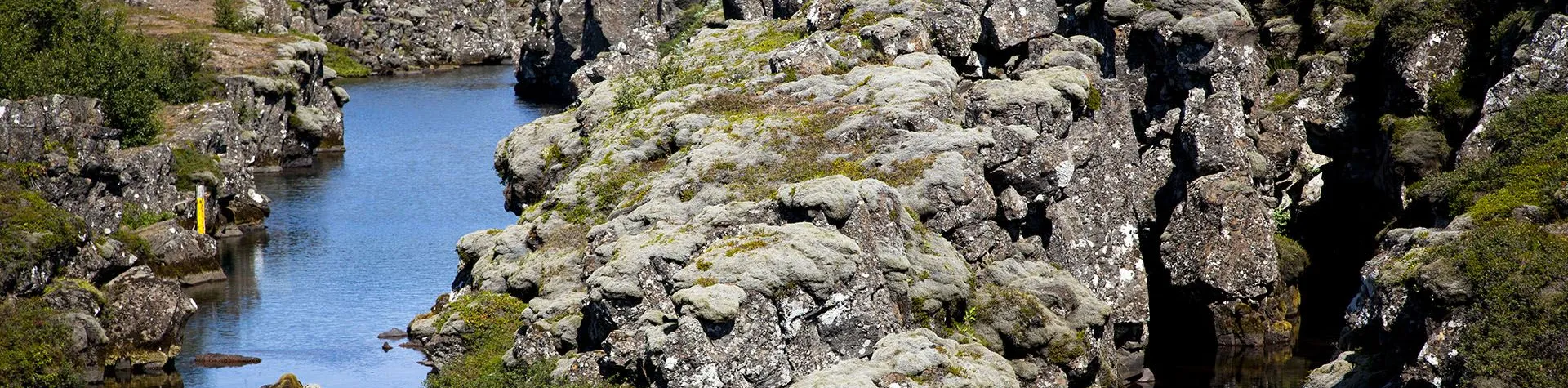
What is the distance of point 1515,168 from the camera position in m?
71.3

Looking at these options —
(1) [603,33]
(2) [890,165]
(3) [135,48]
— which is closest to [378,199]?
(3) [135,48]

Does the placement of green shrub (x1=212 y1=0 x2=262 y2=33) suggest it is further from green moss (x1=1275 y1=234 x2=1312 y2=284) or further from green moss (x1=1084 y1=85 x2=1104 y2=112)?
green moss (x1=1275 y1=234 x2=1312 y2=284)

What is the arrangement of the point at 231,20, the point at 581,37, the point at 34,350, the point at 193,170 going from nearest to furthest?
1. the point at 34,350
2. the point at 193,170
3. the point at 231,20
4. the point at 581,37

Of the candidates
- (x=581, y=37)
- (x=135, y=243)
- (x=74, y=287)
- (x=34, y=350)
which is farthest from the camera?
(x=581, y=37)

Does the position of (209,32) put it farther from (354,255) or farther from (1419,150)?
(1419,150)

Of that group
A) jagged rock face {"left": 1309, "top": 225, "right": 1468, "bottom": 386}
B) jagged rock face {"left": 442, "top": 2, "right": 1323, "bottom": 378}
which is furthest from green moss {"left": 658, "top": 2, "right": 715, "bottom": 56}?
jagged rock face {"left": 1309, "top": 225, "right": 1468, "bottom": 386}

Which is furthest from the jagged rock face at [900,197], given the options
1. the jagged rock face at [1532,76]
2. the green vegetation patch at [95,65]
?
the green vegetation patch at [95,65]

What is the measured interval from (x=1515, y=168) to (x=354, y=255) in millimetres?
62490

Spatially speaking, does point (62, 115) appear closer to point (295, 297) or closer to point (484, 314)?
point (295, 297)

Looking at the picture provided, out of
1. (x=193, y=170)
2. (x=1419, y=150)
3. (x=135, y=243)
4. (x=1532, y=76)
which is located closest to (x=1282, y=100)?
(x=1419, y=150)

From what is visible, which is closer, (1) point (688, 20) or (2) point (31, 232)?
(2) point (31, 232)

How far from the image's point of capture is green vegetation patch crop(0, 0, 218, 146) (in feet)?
354

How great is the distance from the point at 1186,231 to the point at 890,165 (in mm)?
28104

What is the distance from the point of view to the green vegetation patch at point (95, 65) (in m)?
108
